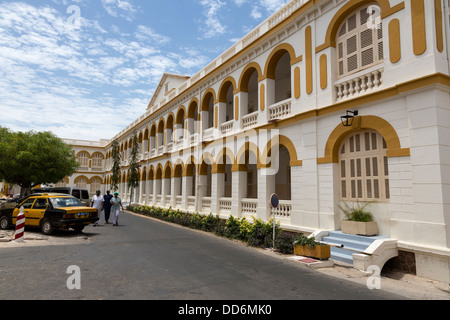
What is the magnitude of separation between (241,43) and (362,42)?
6.99 meters

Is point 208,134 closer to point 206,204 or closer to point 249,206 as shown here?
point 206,204

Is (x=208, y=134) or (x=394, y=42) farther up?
(x=394, y=42)

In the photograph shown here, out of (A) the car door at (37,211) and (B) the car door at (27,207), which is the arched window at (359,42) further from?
(B) the car door at (27,207)

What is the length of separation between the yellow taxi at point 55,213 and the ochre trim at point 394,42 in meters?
12.1

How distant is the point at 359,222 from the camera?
8531mm

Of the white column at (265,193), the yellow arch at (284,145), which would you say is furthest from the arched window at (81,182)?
the yellow arch at (284,145)

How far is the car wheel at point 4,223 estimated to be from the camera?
43.5 ft

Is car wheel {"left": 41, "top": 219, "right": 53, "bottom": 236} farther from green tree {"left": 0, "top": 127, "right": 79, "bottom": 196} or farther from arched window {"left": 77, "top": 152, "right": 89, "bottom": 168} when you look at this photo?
arched window {"left": 77, "top": 152, "right": 89, "bottom": 168}

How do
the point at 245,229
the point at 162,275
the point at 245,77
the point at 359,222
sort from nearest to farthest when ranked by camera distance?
the point at 162,275 < the point at 359,222 < the point at 245,229 < the point at 245,77

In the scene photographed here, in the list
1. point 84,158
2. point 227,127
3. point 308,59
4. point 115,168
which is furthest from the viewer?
point 84,158

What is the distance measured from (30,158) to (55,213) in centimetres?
1737

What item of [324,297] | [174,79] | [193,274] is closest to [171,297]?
[193,274]

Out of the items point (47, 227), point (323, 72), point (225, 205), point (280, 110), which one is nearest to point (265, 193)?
point (280, 110)

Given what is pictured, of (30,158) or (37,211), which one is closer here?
(37,211)
